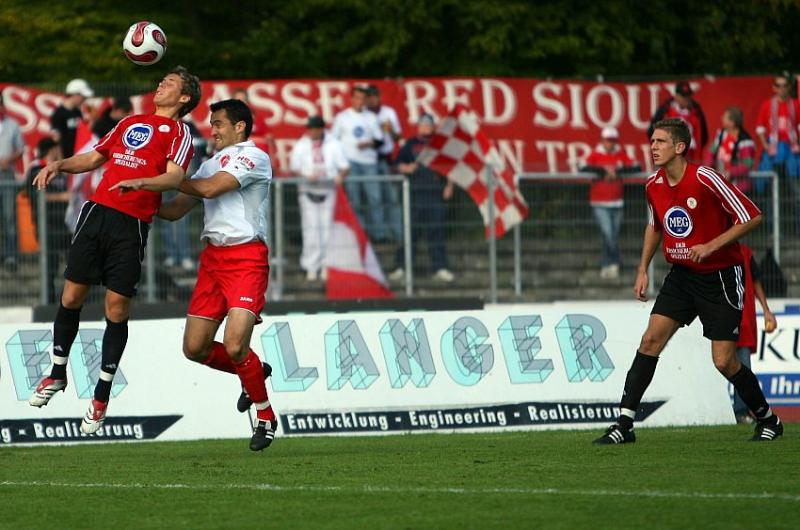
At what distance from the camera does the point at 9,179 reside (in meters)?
19.2

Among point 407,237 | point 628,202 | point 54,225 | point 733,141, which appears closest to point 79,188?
point 54,225

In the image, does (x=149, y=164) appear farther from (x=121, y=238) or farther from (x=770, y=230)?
(x=770, y=230)

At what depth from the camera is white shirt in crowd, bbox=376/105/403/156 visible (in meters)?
20.2

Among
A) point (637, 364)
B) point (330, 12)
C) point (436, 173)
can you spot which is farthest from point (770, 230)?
point (330, 12)

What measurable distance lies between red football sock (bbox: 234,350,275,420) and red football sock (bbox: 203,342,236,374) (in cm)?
11

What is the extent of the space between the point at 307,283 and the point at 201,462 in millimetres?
6903

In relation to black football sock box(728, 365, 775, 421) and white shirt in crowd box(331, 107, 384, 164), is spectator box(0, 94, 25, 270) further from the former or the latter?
black football sock box(728, 365, 775, 421)

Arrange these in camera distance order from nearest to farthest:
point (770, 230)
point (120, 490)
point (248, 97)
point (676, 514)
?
point (676, 514) < point (120, 490) < point (770, 230) < point (248, 97)

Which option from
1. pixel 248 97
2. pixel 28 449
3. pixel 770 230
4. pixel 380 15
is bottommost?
pixel 28 449

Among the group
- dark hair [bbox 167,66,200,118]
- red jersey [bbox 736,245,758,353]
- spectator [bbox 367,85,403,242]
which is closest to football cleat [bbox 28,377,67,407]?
dark hair [bbox 167,66,200,118]

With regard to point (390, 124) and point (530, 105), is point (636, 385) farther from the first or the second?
point (530, 105)

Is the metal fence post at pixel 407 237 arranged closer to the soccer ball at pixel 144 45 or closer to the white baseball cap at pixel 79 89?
the white baseball cap at pixel 79 89

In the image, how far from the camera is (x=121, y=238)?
37.1 ft

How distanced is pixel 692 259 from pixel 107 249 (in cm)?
407
